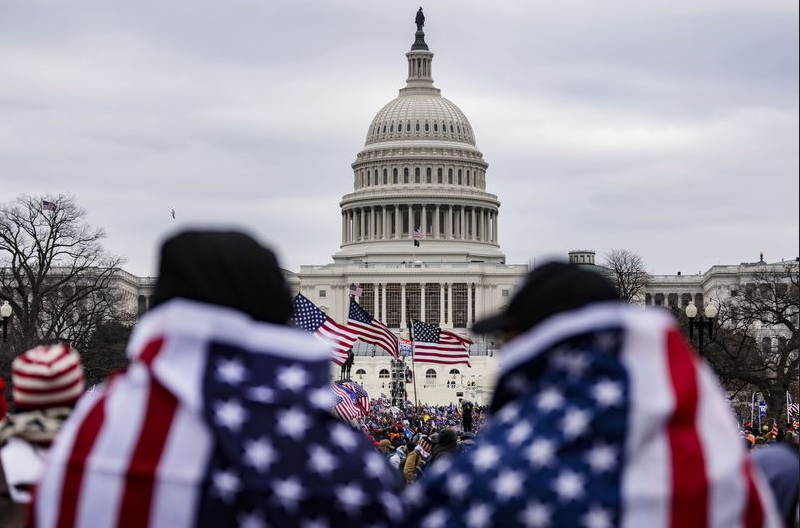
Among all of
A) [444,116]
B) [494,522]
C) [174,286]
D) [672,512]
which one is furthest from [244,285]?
[444,116]

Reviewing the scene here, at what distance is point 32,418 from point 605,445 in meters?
3.10

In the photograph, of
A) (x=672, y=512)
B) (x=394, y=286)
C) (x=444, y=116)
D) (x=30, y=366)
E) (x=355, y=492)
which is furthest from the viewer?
(x=444, y=116)

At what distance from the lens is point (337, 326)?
41.6 meters

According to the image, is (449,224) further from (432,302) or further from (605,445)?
(605,445)

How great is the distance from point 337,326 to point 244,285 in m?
36.3

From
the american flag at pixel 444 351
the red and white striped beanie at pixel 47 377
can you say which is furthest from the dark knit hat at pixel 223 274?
the american flag at pixel 444 351

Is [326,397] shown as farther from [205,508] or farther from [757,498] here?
[757,498]

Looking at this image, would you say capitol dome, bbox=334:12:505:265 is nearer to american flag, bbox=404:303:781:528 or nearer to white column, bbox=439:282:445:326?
white column, bbox=439:282:445:326

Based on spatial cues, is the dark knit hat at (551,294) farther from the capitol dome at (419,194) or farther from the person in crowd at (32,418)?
the capitol dome at (419,194)

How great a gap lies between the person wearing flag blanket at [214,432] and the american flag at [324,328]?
30.9m

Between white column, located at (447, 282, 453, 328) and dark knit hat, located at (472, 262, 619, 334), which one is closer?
dark knit hat, located at (472, 262, 619, 334)

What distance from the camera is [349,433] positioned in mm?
5250

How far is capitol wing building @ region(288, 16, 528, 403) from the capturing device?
155 metres

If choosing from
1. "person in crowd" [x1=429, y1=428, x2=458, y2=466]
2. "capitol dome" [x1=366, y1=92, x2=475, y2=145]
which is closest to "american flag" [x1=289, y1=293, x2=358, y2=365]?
"person in crowd" [x1=429, y1=428, x2=458, y2=466]
